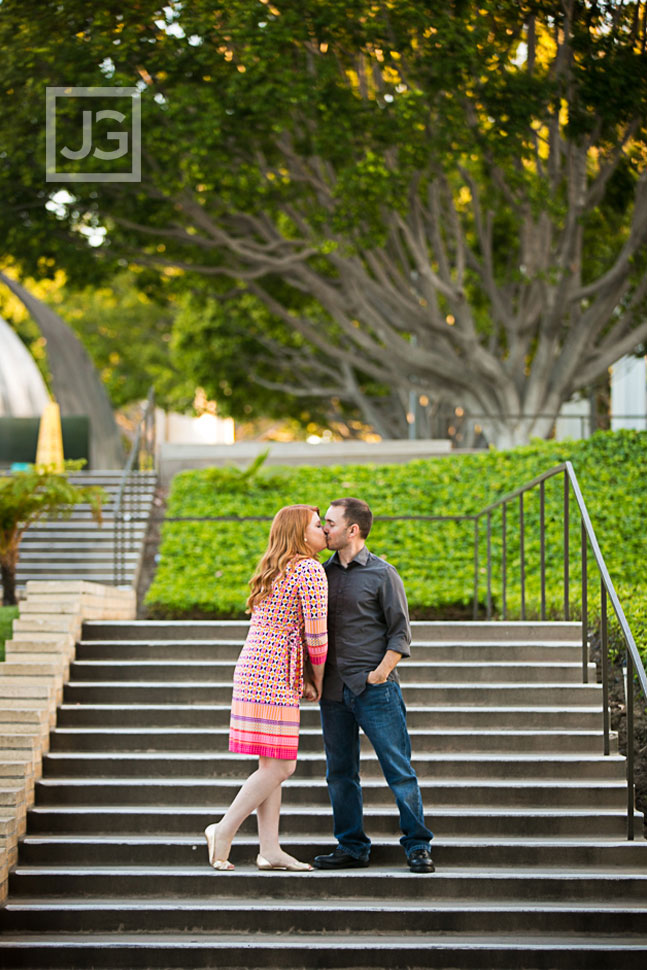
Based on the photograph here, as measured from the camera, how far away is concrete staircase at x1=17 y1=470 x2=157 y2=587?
14.2 m

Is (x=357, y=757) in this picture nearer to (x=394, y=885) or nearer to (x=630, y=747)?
(x=394, y=885)

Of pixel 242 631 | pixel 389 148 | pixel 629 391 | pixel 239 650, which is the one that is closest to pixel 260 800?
pixel 239 650

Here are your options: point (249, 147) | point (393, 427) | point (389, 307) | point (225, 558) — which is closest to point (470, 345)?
point (389, 307)

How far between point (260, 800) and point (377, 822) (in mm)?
986

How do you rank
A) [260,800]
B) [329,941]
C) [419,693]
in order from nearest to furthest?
[329,941] < [260,800] < [419,693]

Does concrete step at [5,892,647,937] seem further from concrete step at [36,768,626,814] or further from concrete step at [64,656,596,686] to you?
concrete step at [64,656,596,686]

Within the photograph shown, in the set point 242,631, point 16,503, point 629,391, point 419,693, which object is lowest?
point 419,693

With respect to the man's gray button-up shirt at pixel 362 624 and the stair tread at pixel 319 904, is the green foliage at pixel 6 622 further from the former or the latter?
the man's gray button-up shirt at pixel 362 624

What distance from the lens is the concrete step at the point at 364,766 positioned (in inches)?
261

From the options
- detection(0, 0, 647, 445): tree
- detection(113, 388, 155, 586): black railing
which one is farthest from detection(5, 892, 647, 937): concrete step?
detection(0, 0, 647, 445): tree

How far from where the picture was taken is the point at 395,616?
5.57 meters

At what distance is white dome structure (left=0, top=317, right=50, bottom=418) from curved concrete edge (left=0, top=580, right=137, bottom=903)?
51.9ft

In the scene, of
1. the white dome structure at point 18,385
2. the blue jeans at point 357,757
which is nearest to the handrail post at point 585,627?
the blue jeans at point 357,757

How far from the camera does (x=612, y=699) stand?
7.86 metres
